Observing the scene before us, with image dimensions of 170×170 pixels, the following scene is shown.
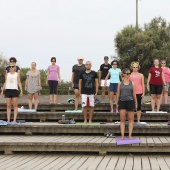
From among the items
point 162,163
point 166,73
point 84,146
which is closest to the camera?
point 162,163

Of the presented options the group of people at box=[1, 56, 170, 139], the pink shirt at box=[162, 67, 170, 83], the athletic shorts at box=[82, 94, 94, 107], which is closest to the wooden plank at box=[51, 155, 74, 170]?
the group of people at box=[1, 56, 170, 139]

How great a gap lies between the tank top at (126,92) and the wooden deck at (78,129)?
0.95m

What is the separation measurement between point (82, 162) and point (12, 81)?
3927mm

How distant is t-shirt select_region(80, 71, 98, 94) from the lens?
11367mm

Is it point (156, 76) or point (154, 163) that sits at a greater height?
point (156, 76)

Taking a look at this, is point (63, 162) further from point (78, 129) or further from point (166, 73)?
point (166, 73)

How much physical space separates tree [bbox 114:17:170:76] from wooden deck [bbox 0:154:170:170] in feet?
116

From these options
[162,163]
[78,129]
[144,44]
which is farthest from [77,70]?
[144,44]

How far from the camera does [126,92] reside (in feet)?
31.6

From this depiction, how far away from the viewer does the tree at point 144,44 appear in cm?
4431

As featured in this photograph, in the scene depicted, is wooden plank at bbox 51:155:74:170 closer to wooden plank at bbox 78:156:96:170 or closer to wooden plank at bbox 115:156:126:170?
wooden plank at bbox 78:156:96:170

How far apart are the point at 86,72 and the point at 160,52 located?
111 feet

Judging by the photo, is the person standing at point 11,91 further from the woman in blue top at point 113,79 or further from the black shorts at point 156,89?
the black shorts at point 156,89

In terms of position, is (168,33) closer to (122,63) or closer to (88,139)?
(122,63)
